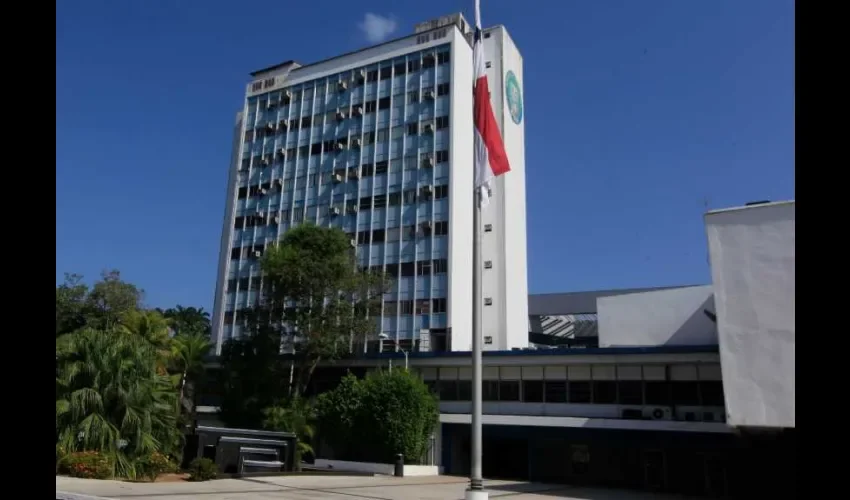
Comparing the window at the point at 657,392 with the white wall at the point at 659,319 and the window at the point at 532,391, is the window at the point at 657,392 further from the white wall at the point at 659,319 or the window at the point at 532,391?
the window at the point at 532,391

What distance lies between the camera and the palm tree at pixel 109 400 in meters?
22.2

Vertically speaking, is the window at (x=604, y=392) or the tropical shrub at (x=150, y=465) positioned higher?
the window at (x=604, y=392)

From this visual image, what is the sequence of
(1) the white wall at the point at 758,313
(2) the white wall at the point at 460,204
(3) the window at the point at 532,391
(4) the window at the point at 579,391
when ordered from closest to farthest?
(1) the white wall at the point at 758,313 → (4) the window at the point at 579,391 → (3) the window at the point at 532,391 → (2) the white wall at the point at 460,204

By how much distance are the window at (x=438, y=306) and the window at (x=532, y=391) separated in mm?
18894

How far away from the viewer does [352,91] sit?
63656mm

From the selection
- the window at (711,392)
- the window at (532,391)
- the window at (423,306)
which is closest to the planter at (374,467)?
the window at (532,391)

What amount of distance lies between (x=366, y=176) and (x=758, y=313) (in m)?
42.4

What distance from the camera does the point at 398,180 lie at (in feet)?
193

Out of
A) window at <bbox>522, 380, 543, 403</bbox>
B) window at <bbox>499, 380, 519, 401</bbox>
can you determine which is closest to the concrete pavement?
window at <bbox>522, 380, 543, 403</bbox>

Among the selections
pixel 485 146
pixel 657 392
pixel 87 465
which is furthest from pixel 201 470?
pixel 657 392
